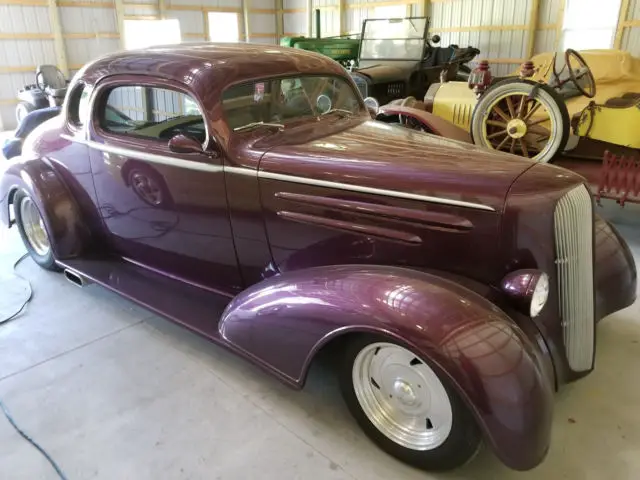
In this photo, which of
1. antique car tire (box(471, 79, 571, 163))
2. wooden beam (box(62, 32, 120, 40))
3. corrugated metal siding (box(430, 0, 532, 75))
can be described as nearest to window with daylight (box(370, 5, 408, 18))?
corrugated metal siding (box(430, 0, 532, 75))

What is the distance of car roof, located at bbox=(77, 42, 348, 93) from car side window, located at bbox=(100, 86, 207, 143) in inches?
4.6

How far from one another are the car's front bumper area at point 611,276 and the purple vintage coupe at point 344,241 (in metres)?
0.01

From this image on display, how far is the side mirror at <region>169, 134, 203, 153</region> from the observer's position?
8.57 feet

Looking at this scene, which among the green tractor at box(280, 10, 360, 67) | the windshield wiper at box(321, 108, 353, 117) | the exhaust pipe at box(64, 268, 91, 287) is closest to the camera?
the windshield wiper at box(321, 108, 353, 117)

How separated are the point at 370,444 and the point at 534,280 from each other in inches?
39.8

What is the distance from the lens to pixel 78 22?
12289mm

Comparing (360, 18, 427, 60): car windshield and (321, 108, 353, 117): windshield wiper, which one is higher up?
(360, 18, 427, 60): car windshield

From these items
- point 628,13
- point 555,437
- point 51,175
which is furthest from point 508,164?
point 628,13

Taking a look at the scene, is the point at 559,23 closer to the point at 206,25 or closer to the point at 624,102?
the point at 624,102

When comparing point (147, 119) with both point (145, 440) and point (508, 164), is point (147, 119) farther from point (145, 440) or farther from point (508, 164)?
point (508, 164)

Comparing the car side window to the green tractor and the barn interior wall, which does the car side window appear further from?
the barn interior wall

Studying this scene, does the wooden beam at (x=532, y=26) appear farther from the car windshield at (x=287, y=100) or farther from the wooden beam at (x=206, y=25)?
the car windshield at (x=287, y=100)

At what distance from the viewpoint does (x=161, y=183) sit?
2.99m

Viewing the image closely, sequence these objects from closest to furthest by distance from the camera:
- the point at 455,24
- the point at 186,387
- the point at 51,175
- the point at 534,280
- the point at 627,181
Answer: the point at 534,280 → the point at 186,387 → the point at 51,175 → the point at 627,181 → the point at 455,24
